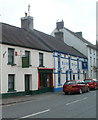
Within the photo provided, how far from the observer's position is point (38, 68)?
78.1ft

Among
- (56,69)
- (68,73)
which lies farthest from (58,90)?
(68,73)

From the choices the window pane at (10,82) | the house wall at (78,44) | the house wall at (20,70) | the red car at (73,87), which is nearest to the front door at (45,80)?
the house wall at (20,70)

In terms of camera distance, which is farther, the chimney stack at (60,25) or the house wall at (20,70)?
the chimney stack at (60,25)

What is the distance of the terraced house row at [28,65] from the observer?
19625 millimetres

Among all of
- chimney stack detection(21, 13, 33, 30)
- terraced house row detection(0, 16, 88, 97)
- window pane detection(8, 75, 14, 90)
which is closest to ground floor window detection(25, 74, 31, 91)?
terraced house row detection(0, 16, 88, 97)

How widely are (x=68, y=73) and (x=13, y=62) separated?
12.7 meters

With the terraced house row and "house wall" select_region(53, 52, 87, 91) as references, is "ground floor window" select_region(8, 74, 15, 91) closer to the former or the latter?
the terraced house row

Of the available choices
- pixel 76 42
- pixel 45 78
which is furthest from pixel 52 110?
pixel 76 42

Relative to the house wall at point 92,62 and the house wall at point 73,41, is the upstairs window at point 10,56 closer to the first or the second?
the house wall at point 73,41

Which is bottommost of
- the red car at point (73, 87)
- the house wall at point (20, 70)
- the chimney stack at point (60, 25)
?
the red car at point (73, 87)

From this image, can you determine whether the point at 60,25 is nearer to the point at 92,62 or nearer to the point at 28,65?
the point at 92,62

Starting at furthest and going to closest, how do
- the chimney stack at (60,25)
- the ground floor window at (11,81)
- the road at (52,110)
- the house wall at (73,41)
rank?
1. the chimney stack at (60,25)
2. the house wall at (73,41)
3. the ground floor window at (11,81)
4. the road at (52,110)

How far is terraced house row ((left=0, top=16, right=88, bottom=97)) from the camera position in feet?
64.4

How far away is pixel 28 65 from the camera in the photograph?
2100 centimetres
